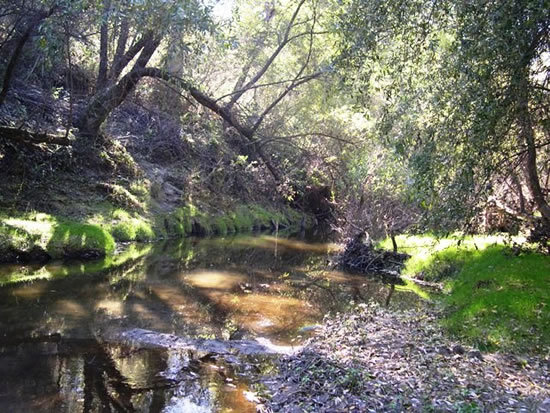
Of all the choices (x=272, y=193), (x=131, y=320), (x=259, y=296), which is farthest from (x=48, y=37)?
(x=272, y=193)

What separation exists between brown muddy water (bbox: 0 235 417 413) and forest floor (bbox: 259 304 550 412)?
0.79 metres

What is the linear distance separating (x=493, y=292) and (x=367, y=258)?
27.4 feet

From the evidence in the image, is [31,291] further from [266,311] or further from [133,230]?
[133,230]

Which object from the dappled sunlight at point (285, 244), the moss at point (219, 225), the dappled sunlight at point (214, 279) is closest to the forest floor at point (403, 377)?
the dappled sunlight at point (214, 279)

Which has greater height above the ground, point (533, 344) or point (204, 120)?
point (204, 120)

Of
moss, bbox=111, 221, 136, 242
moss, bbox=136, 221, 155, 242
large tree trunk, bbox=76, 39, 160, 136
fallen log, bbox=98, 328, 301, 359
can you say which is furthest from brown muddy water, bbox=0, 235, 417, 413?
large tree trunk, bbox=76, 39, 160, 136

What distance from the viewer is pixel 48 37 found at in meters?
12.8

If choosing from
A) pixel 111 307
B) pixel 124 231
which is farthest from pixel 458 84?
pixel 124 231

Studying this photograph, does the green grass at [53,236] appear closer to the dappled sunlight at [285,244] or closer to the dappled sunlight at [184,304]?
the dappled sunlight at [184,304]

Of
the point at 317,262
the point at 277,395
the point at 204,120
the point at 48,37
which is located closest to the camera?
the point at 277,395

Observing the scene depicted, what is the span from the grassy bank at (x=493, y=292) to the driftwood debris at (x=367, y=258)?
1.55m

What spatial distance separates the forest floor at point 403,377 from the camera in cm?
671

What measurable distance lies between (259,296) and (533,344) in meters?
7.42

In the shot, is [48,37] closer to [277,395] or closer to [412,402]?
[277,395]
